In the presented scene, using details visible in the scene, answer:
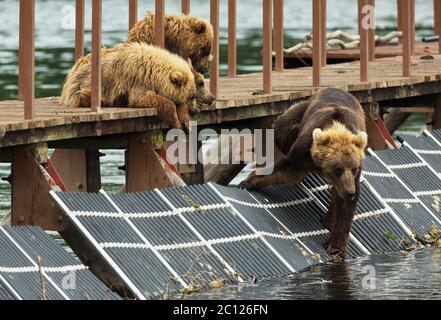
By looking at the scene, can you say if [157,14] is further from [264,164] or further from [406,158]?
[406,158]

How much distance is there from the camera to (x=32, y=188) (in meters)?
15.4

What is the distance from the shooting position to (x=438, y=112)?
21.4 metres

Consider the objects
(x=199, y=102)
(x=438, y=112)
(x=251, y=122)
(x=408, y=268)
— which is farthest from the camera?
(x=438, y=112)

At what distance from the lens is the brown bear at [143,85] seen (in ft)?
54.7

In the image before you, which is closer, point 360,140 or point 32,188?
point 32,188

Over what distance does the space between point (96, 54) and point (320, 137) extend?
2.07m

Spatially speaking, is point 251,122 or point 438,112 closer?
point 251,122

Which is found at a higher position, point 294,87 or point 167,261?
point 294,87

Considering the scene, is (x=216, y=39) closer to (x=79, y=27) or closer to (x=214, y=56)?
(x=214, y=56)

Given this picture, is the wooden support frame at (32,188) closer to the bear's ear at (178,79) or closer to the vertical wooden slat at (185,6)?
the bear's ear at (178,79)

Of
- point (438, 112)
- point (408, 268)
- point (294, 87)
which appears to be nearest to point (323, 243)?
point (408, 268)

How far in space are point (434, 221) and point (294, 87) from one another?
96.8 inches

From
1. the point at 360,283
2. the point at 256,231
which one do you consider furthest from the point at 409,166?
the point at 360,283

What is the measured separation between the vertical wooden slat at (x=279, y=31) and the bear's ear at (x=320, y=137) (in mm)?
3247
